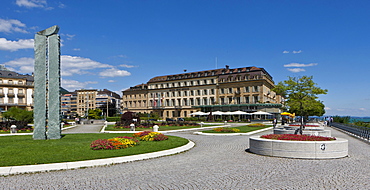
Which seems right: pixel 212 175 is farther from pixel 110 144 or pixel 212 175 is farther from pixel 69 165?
pixel 110 144

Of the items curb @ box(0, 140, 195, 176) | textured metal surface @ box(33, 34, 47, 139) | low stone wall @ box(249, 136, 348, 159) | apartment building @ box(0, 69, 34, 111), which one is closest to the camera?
curb @ box(0, 140, 195, 176)

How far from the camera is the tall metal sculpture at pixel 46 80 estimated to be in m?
19.2

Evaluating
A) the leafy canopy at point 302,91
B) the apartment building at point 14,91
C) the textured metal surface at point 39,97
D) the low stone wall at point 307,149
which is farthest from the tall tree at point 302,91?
the apartment building at point 14,91

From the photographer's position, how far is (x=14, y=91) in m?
82.5

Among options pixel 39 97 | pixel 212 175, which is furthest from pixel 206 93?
pixel 212 175

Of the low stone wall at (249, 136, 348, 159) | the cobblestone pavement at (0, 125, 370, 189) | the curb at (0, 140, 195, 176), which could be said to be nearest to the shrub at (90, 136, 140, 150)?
the curb at (0, 140, 195, 176)

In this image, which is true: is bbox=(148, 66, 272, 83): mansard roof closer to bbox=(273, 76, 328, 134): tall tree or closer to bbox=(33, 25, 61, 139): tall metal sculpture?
bbox=(273, 76, 328, 134): tall tree

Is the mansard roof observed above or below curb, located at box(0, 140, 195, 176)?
above

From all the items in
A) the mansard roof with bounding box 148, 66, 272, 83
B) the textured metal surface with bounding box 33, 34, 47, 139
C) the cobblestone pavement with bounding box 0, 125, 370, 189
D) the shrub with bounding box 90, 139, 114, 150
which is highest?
the mansard roof with bounding box 148, 66, 272, 83

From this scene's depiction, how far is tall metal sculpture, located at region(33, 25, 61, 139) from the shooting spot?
755 inches

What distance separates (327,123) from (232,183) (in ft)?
179

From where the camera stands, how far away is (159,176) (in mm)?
8719

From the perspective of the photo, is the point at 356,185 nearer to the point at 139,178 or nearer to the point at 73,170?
the point at 139,178

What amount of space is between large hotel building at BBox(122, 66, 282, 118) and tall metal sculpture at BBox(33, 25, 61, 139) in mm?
57718
